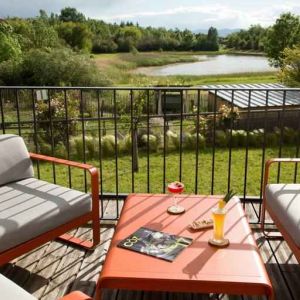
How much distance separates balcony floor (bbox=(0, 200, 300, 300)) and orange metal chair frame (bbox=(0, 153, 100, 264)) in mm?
71

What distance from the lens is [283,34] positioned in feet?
110

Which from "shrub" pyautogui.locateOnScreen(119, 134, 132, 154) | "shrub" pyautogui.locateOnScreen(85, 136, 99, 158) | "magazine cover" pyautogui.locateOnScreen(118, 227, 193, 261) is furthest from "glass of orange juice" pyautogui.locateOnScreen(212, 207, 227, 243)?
"shrub" pyautogui.locateOnScreen(119, 134, 132, 154)

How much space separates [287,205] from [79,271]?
1379 mm

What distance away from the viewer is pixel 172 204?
238 centimetres

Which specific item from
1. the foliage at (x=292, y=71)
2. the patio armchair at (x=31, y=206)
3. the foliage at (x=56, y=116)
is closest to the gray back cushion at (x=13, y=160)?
the patio armchair at (x=31, y=206)

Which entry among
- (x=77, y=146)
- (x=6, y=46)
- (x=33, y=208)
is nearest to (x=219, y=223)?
(x=33, y=208)

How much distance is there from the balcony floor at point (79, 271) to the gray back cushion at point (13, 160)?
1.85 ft

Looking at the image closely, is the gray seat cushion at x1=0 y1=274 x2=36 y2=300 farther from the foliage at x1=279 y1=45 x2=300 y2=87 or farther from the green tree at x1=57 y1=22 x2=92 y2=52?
the green tree at x1=57 y1=22 x2=92 y2=52

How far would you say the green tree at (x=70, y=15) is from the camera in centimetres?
3952

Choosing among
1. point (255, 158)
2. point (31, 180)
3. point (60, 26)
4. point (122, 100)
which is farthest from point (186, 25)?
point (31, 180)

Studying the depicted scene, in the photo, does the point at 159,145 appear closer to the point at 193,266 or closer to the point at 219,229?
the point at 219,229

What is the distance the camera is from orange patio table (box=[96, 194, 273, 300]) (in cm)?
161

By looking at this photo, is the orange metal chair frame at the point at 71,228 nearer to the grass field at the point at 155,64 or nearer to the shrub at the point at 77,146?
the shrub at the point at 77,146

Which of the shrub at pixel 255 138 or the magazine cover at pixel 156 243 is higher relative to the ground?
the magazine cover at pixel 156 243
